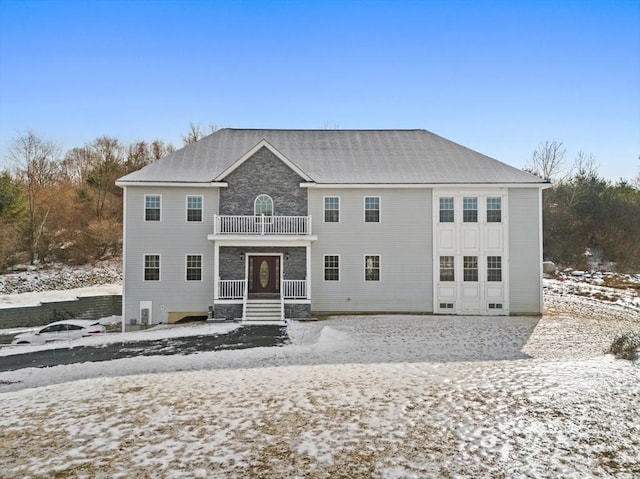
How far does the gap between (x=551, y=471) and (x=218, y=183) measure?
16.6 m

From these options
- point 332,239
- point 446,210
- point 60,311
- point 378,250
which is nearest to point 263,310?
point 332,239

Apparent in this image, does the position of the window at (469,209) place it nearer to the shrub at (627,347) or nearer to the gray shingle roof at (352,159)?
the gray shingle roof at (352,159)

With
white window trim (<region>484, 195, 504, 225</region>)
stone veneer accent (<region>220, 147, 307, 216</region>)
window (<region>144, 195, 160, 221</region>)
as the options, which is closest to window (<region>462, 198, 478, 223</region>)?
white window trim (<region>484, 195, 504, 225</region>)

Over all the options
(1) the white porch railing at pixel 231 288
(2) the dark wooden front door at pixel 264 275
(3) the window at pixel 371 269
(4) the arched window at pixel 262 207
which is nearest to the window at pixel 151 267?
(1) the white porch railing at pixel 231 288

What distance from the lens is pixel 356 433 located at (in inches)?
291

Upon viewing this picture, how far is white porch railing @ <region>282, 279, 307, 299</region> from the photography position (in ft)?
63.2

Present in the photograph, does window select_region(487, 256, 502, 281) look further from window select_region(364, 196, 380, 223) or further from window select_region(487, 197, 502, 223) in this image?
window select_region(364, 196, 380, 223)

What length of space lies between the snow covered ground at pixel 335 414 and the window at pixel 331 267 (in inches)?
244

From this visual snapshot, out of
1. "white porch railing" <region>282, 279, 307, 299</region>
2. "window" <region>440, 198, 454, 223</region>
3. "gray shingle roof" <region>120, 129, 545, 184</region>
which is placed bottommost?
"white porch railing" <region>282, 279, 307, 299</region>

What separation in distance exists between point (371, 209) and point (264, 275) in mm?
5778

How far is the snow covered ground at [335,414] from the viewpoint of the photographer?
6.41 m

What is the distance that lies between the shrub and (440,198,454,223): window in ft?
28.4

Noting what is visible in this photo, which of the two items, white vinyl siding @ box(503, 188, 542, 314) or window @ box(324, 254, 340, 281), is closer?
white vinyl siding @ box(503, 188, 542, 314)

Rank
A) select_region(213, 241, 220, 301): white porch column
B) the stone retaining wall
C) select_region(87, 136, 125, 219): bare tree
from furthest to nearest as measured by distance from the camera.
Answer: select_region(87, 136, 125, 219): bare tree, the stone retaining wall, select_region(213, 241, 220, 301): white porch column
